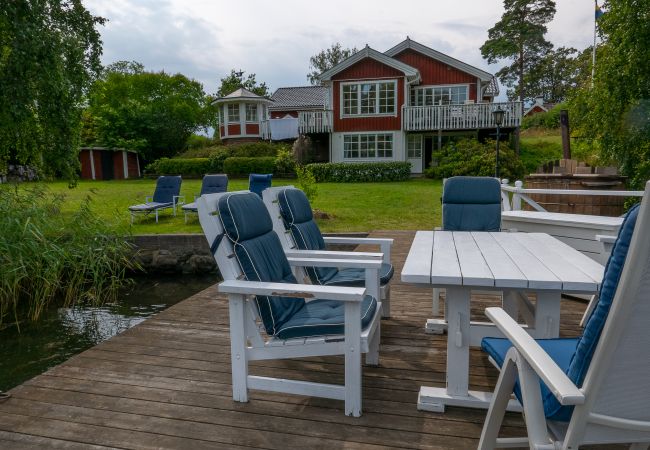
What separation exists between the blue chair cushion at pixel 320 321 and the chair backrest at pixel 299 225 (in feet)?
1.88

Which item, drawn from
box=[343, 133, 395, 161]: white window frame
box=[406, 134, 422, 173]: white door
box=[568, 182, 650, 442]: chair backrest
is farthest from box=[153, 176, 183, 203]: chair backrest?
box=[406, 134, 422, 173]: white door

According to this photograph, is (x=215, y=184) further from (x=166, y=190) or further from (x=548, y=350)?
(x=548, y=350)

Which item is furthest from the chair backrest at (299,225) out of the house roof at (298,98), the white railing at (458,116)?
the house roof at (298,98)

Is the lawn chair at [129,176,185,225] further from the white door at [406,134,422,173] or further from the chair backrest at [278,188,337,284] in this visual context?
the white door at [406,134,422,173]

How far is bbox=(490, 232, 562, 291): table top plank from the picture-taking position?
1755mm

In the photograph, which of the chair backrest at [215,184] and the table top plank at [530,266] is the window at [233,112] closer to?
the chair backrest at [215,184]

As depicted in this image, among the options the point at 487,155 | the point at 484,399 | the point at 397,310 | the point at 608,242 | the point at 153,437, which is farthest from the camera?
the point at 487,155

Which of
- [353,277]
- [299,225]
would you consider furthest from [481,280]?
[299,225]

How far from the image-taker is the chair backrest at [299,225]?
298 cm

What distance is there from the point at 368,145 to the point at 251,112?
7784mm

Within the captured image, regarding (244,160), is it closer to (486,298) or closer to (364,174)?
(364,174)

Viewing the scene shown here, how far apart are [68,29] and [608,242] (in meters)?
8.57

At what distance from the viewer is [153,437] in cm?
188

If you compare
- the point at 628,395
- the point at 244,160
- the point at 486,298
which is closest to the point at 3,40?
the point at 486,298
